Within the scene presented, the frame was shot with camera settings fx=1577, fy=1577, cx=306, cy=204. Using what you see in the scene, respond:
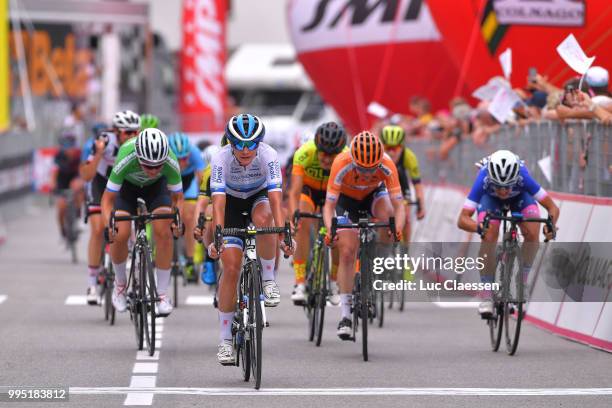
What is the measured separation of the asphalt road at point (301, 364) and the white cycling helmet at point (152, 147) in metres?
1.57

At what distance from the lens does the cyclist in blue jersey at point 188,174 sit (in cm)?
1641

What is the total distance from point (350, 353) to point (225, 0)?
4296 centimetres

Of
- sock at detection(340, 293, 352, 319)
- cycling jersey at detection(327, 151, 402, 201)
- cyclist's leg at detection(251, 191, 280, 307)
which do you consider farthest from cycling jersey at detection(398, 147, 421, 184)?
cyclist's leg at detection(251, 191, 280, 307)

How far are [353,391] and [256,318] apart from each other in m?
0.83

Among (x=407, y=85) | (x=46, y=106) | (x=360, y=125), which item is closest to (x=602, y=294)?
(x=407, y=85)

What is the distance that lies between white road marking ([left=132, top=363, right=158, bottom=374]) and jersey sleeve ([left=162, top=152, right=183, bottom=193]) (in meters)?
1.68

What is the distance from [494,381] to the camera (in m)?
11.2

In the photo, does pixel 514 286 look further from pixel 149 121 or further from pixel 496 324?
pixel 149 121

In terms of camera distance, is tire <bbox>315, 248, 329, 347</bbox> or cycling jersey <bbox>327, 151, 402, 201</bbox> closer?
cycling jersey <bbox>327, 151, 402, 201</bbox>

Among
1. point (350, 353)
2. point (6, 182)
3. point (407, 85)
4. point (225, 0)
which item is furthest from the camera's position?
point (225, 0)

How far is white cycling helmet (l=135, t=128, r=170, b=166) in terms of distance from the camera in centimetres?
1238

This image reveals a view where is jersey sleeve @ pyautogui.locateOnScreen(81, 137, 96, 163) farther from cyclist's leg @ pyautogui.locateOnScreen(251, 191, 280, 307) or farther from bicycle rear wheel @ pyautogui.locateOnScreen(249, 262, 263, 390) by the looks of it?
bicycle rear wheel @ pyautogui.locateOnScreen(249, 262, 263, 390)

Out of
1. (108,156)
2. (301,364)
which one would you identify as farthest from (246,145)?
(108,156)

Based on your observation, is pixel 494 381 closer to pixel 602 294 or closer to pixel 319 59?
pixel 602 294
